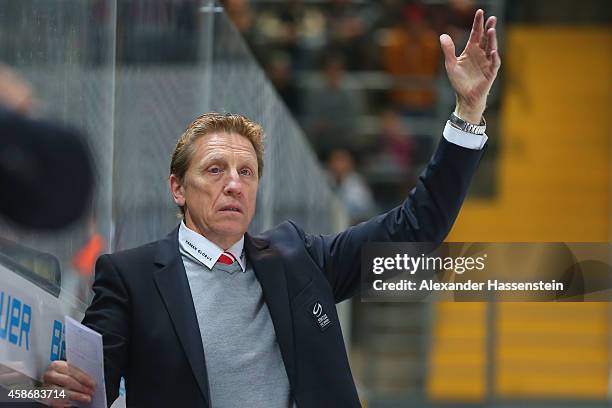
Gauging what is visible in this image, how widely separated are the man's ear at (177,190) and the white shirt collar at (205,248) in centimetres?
7

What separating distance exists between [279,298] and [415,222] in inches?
14.8

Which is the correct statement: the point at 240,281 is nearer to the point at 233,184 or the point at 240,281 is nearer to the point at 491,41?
the point at 233,184

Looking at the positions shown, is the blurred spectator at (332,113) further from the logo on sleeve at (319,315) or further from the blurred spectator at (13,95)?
the blurred spectator at (13,95)

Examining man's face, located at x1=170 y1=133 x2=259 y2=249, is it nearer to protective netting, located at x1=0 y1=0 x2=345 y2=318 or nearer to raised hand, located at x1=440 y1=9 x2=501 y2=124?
protective netting, located at x1=0 y1=0 x2=345 y2=318

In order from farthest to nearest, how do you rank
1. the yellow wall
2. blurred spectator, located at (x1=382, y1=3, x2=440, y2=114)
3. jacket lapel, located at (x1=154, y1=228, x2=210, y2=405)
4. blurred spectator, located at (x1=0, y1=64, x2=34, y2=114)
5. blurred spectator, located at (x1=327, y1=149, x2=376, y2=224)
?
1. blurred spectator, located at (x1=382, y1=3, x2=440, y2=114)
2. blurred spectator, located at (x1=327, y1=149, x2=376, y2=224)
3. the yellow wall
4. jacket lapel, located at (x1=154, y1=228, x2=210, y2=405)
5. blurred spectator, located at (x1=0, y1=64, x2=34, y2=114)

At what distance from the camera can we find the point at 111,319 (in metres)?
2.78

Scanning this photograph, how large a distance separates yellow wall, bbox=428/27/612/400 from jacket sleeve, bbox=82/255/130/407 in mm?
7731

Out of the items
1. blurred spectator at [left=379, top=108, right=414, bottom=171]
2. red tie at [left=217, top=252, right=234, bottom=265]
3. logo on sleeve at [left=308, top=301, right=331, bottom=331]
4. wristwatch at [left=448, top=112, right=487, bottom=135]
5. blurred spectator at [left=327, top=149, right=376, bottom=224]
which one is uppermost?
blurred spectator at [left=379, top=108, right=414, bottom=171]

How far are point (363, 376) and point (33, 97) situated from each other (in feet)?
28.8

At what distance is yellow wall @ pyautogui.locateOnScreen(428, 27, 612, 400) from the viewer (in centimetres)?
1081

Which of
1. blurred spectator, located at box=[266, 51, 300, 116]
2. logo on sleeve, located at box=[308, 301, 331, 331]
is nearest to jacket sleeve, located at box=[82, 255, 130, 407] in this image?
logo on sleeve, located at box=[308, 301, 331, 331]

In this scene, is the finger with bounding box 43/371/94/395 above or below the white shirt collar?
below

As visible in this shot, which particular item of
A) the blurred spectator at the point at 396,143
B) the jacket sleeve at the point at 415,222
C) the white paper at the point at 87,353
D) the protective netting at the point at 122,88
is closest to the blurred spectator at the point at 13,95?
the protective netting at the point at 122,88

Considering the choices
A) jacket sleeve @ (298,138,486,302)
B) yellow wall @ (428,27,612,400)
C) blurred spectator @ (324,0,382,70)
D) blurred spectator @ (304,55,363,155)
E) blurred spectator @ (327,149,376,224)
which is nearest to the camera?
jacket sleeve @ (298,138,486,302)
